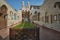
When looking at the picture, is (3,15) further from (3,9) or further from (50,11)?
(50,11)

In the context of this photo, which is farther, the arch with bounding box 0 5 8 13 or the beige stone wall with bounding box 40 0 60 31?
the arch with bounding box 0 5 8 13

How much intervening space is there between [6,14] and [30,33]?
3.31 m

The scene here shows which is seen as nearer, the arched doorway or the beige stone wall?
the beige stone wall

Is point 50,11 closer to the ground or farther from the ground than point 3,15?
farther from the ground

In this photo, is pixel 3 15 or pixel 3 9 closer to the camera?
pixel 3 9

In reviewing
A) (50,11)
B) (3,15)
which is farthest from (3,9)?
(50,11)

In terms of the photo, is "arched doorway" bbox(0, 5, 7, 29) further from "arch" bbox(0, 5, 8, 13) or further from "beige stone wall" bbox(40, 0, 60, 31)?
"beige stone wall" bbox(40, 0, 60, 31)

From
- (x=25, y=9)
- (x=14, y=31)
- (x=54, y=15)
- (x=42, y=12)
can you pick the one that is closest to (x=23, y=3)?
(x=25, y=9)

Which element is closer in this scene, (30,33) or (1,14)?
(30,33)

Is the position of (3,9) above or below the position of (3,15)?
above

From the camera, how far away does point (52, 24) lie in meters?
5.28

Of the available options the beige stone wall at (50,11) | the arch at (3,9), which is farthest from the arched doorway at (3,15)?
the beige stone wall at (50,11)

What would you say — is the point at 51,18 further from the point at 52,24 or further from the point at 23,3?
the point at 23,3

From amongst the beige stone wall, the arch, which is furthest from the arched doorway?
the beige stone wall
